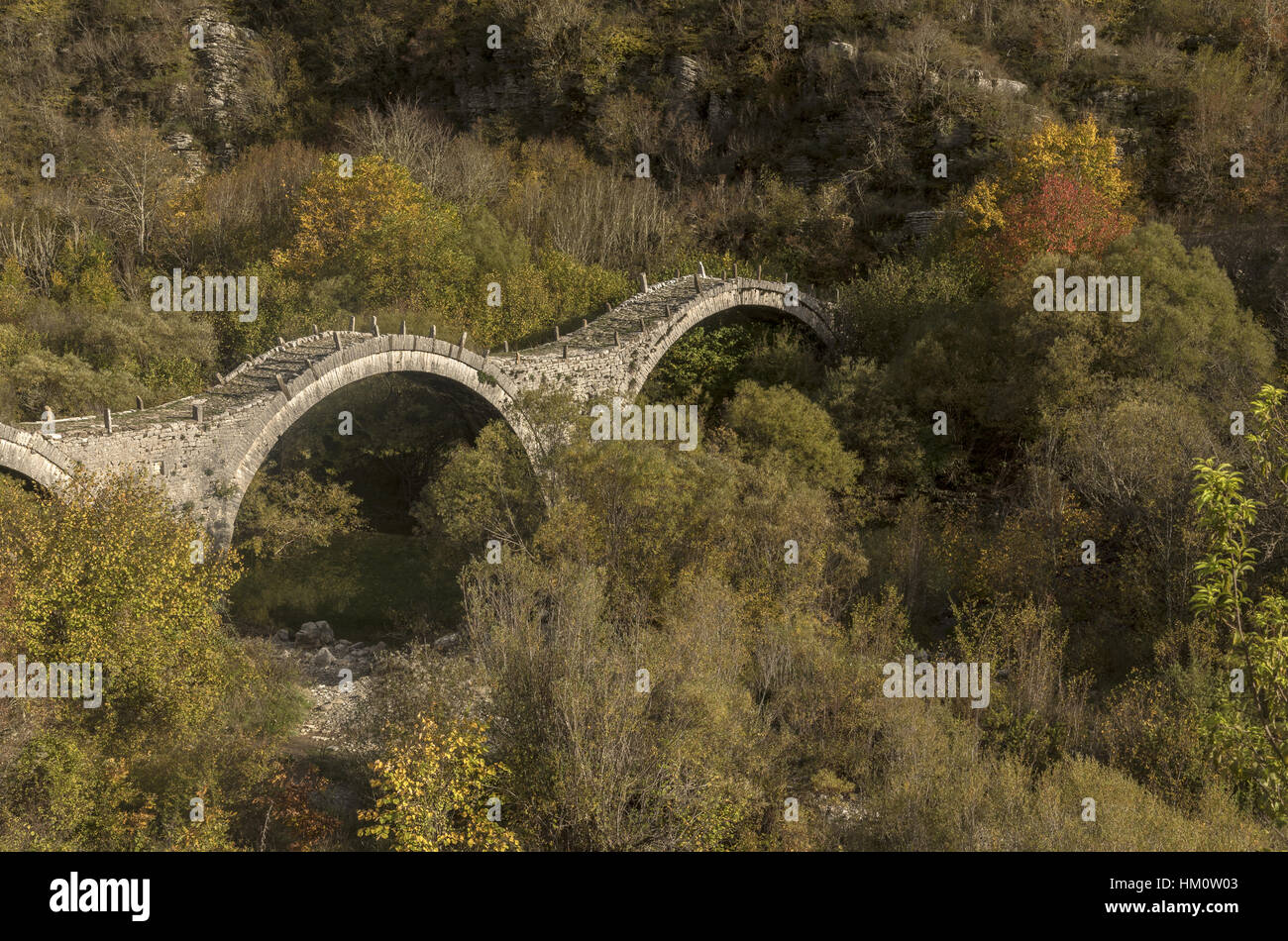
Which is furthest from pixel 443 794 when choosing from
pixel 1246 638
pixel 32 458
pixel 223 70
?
pixel 223 70

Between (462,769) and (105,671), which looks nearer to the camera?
(462,769)

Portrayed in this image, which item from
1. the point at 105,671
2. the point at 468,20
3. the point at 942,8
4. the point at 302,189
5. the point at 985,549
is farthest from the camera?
the point at 468,20

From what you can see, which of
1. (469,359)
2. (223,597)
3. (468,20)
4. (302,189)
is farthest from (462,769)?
(468,20)

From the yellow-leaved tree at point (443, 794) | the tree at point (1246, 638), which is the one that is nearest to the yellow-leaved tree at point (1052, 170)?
the yellow-leaved tree at point (443, 794)

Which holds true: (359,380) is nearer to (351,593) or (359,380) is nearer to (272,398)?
(272,398)

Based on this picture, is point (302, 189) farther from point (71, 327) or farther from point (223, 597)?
point (223, 597)

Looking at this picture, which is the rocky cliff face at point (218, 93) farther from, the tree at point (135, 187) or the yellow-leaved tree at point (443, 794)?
the yellow-leaved tree at point (443, 794)

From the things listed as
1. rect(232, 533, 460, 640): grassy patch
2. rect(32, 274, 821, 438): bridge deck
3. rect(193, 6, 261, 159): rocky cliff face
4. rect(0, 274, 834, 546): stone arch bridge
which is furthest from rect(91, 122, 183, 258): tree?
rect(0, 274, 834, 546): stone arch bridge
